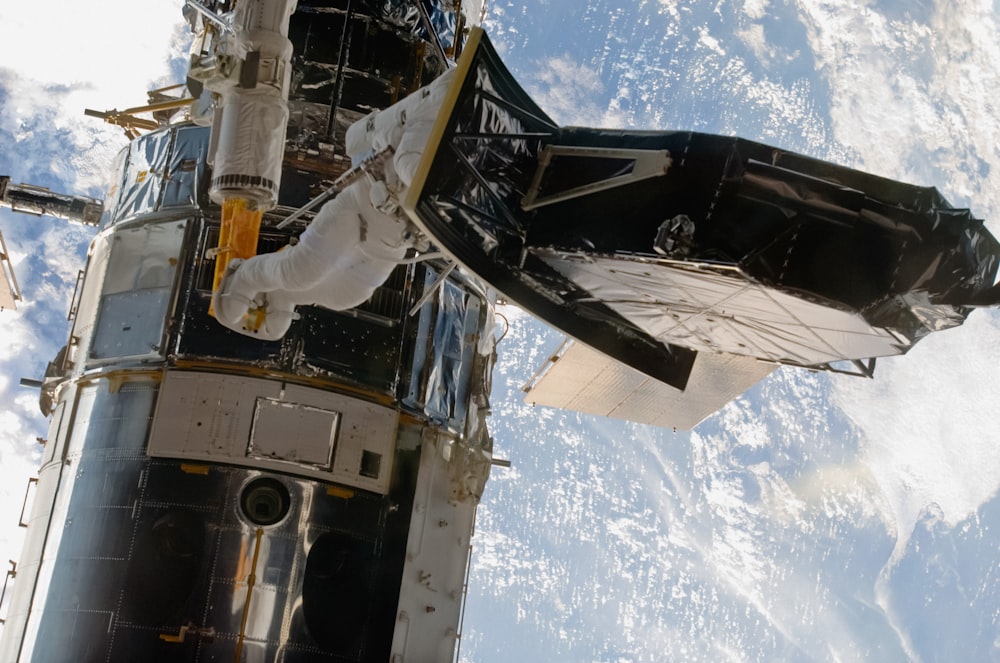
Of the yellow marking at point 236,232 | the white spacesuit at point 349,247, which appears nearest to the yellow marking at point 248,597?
the white spacesuit at point 349,247

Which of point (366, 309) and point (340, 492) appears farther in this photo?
point (366, 309)

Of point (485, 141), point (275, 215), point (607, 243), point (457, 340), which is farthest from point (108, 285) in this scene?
point (607, 243)

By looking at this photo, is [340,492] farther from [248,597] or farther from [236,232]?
[236,232]

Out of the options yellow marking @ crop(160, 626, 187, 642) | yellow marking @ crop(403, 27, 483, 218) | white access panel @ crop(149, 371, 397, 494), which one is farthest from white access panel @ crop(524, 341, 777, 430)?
yellow marking @ crop(160, 626, 187, 642)

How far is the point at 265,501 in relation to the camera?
23.9ft

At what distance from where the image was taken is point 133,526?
23.4 ft

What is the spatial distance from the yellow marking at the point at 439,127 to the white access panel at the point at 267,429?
2768 millimetres

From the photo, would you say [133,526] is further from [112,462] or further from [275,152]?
[275,152]

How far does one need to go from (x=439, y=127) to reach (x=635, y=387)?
450 cm

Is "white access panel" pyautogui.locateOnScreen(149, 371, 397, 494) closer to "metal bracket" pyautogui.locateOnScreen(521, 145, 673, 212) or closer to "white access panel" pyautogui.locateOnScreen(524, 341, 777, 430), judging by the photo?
"white access panel" pyautogui.locateOnScreen(524, 341, 777, 430)

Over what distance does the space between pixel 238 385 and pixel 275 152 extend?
5.99 feet

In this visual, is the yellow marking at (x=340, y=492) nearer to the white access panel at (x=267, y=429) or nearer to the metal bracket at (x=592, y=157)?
the white access panel at (x=267, y=429)

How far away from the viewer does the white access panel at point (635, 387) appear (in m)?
7.97

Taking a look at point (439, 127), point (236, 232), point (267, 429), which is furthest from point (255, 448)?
point (439, 127)
